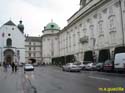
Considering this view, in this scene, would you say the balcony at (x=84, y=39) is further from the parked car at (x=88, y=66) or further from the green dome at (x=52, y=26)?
the green dome at (x=52, y=26)

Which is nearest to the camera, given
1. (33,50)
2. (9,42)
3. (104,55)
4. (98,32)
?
(104,55)

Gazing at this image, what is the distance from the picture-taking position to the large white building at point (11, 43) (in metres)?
94.1

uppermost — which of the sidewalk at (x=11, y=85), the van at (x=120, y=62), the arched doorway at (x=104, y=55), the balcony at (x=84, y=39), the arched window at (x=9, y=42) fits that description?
the arched window at (x=9, y=42)

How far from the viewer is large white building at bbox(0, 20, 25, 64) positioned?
3703 inches

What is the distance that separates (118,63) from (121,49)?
12.0 metres

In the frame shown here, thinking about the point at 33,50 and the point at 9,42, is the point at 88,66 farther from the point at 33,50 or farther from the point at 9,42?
the point at 33,50

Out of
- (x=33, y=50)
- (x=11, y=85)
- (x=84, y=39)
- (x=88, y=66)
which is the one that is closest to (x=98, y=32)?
(x=84, y=39)

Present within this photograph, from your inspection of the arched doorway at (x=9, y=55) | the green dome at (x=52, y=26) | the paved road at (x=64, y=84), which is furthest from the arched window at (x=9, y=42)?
the paved road at (x=64, y=84)

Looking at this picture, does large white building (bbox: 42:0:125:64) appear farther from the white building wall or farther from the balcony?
the white building wall

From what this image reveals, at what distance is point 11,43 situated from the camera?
315 ft

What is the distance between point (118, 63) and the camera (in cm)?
2588

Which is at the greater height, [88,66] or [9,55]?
[9,55]

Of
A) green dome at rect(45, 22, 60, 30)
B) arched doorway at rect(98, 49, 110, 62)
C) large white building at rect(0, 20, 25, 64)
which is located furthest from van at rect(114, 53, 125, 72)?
green dome at rect(45, 22, 60, 30)

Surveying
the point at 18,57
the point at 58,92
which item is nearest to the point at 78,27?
the point at 18,57
